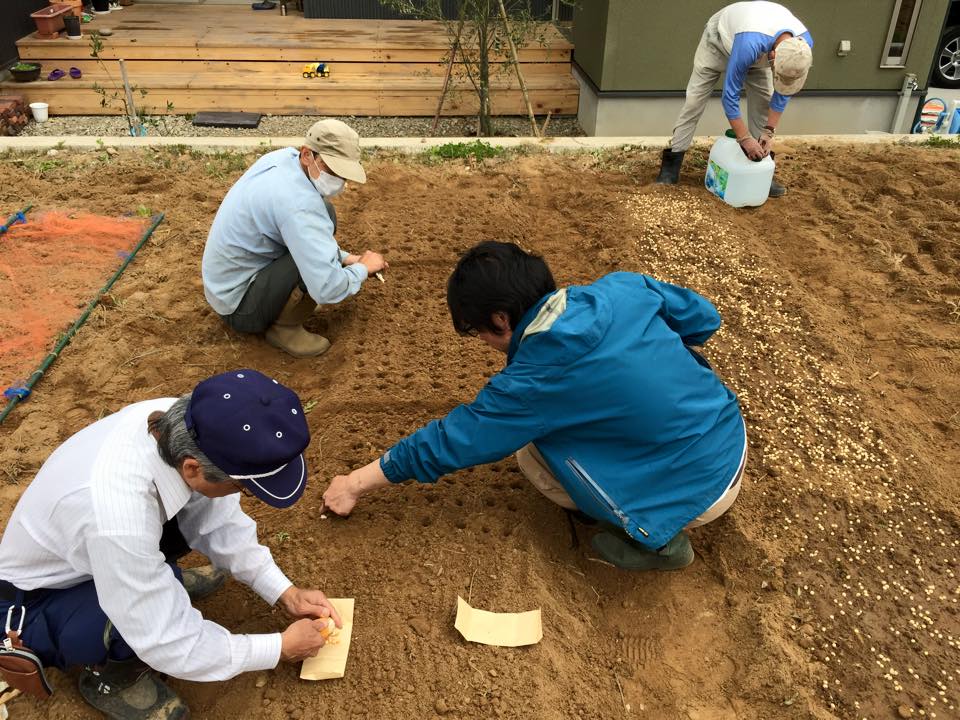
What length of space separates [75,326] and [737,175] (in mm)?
4092

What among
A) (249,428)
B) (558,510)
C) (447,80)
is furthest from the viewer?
(447,80)

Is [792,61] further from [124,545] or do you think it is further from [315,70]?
[315,70]

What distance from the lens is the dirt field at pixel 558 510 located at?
2.34m

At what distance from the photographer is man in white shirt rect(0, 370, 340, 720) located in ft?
5.53

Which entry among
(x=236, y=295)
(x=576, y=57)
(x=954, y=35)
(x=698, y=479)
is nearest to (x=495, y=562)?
(x=698, y=479)

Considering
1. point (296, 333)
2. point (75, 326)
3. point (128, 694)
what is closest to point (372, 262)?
point (296, 333)

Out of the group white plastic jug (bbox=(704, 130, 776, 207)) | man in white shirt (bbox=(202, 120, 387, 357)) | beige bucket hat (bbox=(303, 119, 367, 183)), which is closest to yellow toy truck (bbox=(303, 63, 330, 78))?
white plastic jug (bbox=(704, 130, 776, 207))

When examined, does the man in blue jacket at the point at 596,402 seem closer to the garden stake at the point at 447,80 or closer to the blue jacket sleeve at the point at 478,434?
the blue jacket sleeve at the point at 478,434

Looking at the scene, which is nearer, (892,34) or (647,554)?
(647,554)

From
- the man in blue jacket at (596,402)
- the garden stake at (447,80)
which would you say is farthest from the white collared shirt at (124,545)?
the garden stake at (447,80)

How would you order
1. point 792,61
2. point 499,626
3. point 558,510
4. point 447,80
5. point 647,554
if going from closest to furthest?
point 499,626
point 647,554
point 558,510
point 792,61
point 447,80

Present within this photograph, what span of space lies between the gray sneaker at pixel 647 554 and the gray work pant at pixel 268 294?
192 centimetres

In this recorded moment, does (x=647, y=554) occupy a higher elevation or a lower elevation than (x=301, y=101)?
lower

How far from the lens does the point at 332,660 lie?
89.2 inches
